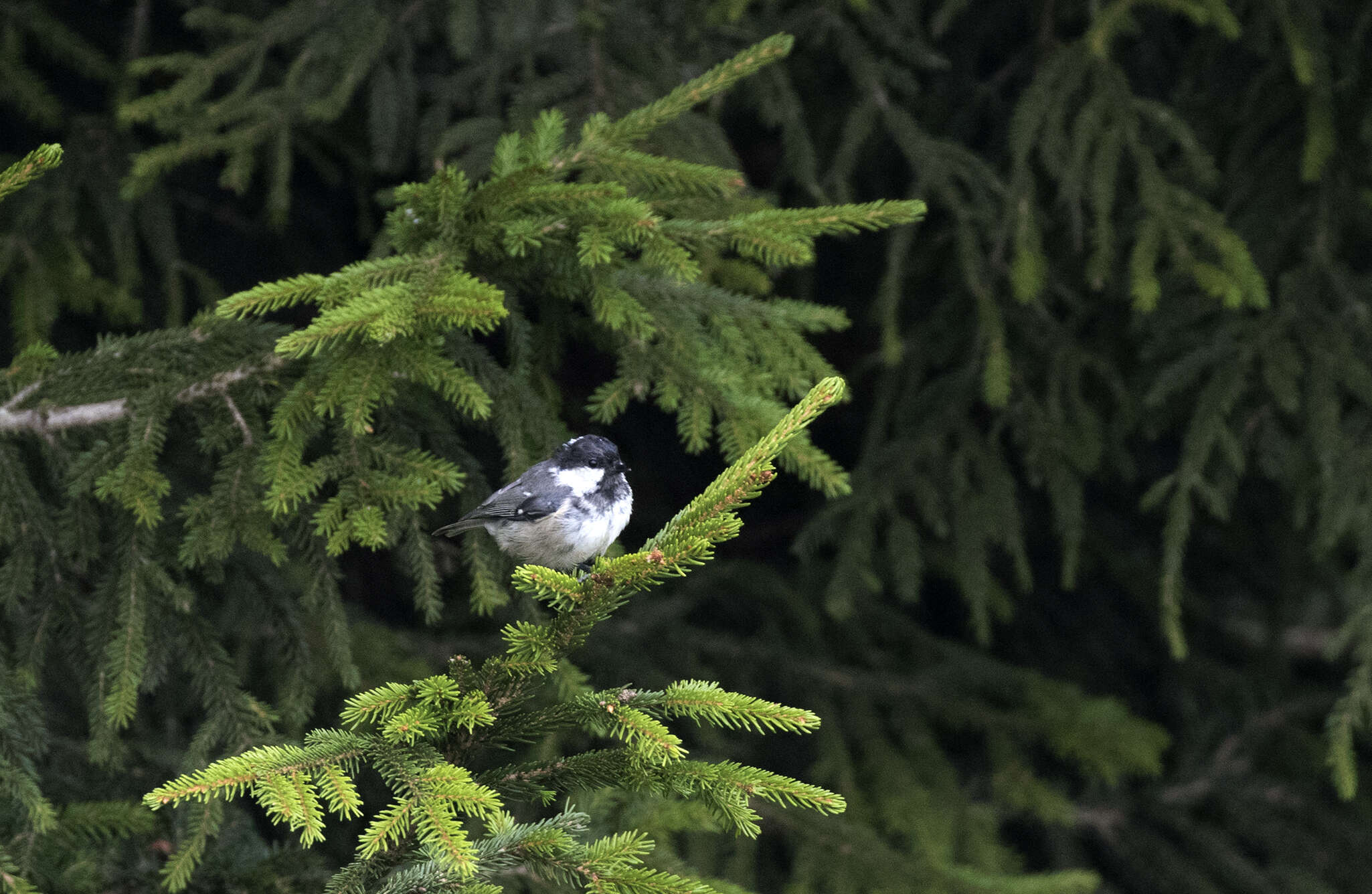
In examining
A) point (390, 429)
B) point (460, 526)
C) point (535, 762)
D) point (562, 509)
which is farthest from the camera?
Result: point (562, 509)

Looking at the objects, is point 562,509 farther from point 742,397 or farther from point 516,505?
point 742,397

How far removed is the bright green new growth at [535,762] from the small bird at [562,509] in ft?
2.30

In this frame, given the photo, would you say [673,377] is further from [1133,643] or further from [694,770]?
[1133,643]

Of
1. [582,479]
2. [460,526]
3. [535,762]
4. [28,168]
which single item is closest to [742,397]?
[582,479]

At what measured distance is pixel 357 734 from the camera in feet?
5.67

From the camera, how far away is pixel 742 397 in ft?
7.72

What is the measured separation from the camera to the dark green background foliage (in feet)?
7.38

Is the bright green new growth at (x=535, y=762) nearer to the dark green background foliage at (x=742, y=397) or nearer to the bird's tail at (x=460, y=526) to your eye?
the dark green background foliage at (x=742, y=397)

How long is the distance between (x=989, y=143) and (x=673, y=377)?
2.59 m

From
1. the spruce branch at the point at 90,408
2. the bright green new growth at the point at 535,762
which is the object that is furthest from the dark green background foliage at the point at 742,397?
the bright green new growth at the point at 535,762

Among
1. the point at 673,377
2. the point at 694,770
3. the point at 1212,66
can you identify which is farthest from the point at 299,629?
the point at 1212,66

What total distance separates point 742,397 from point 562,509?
0.54 metres

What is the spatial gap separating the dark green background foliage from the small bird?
0.10 m

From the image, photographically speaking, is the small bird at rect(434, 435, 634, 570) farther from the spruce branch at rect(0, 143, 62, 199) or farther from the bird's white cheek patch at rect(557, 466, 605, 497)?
the spruce branch at rect(0, 143, 62, 199)
